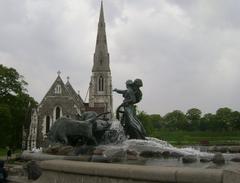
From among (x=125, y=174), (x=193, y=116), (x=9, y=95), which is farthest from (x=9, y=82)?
(x=193, y=116)

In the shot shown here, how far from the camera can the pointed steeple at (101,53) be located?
93.9 m

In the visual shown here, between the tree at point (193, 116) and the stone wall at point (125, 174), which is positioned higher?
the tree at point (193, 116)

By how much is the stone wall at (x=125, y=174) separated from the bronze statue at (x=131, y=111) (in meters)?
6.91

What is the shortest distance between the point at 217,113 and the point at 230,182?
12642cm

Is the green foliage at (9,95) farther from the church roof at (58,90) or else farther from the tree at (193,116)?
the tree at (193,116)

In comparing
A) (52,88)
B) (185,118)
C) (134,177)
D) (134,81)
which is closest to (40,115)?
(52,88)

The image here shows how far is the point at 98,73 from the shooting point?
9356 centimetres

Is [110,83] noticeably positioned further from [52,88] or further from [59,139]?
[59,139]

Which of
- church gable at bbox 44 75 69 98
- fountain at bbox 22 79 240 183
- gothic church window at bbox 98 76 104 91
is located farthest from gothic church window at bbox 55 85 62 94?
fountain at bbox 22 79 240 183

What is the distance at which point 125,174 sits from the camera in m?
6.03

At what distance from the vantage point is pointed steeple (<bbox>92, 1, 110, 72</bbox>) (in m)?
93.9

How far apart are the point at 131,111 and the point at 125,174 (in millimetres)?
9299

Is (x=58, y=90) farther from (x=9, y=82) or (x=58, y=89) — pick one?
(x=9, y=82)

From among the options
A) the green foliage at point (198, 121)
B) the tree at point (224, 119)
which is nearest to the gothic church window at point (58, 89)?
the green foliage at point (198, 121)
